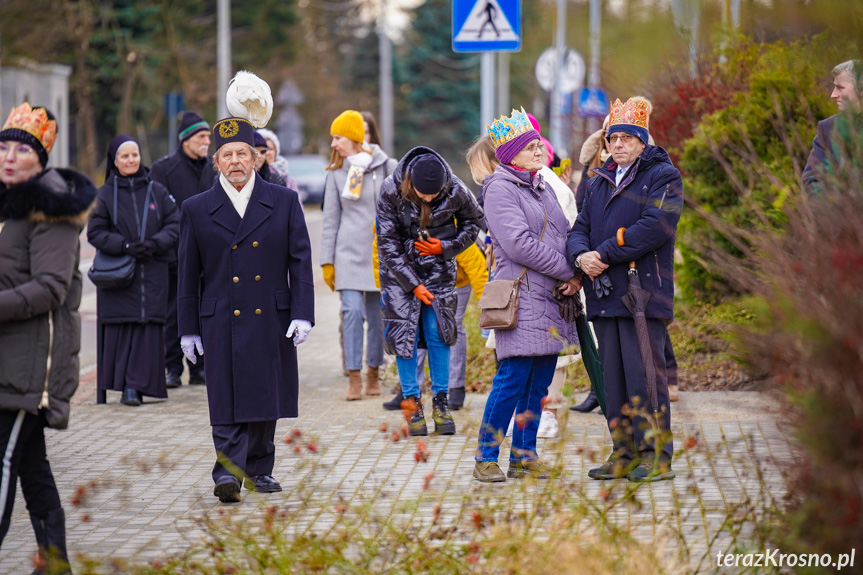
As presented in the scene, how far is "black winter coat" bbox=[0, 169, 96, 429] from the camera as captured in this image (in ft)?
15.9

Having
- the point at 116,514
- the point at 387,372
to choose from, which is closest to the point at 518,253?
the point at 116,514

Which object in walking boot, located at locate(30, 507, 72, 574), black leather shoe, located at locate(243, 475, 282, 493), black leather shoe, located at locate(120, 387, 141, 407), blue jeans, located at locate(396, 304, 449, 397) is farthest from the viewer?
black leather shoe, located at locate(120, 387, 141, 407)

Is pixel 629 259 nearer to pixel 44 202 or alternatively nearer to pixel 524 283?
pixel 524 283

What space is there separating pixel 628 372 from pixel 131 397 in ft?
14.3

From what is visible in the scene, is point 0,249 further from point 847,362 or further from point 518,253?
point 847,362

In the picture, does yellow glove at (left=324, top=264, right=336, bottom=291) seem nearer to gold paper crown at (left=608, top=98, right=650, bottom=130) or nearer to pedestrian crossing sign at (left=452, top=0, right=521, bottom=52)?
pedestrian crossing sign at (left=452, top=0, right=521, bottom=52)

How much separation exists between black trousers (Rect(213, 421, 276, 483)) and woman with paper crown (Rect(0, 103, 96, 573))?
1388mm

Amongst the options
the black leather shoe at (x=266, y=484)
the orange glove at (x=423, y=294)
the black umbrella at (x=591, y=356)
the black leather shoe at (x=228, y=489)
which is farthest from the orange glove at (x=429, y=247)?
the black leather shoe at (x=228, y=489)

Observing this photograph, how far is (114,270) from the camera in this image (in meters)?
9.54

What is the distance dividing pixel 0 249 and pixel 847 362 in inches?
126

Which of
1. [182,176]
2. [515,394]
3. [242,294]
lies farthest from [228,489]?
[182,176]

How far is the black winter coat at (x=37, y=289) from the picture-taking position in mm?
4836

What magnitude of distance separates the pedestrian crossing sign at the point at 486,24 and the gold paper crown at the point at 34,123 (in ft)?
17.1

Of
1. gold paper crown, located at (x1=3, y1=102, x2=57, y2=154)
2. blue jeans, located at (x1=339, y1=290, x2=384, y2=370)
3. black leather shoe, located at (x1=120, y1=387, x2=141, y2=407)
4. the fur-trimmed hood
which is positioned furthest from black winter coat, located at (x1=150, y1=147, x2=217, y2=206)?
the fur-trimmed hood
